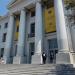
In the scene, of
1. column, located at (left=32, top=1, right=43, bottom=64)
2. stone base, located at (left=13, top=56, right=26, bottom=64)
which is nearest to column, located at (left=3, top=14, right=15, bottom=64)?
stone base, located at (left=13, top=56, right=26, bottom=64)

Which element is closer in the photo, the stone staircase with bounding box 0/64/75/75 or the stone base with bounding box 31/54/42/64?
the stone staircase with bounding box 0/64/75/75

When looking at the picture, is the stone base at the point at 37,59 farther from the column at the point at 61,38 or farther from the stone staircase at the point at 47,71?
the stone staircase at the point at 47,71

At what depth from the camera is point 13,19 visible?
28.6m

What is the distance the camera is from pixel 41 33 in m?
21.8

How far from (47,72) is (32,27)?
49.2 ft

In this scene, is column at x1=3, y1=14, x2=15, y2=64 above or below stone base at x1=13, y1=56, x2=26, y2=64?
above

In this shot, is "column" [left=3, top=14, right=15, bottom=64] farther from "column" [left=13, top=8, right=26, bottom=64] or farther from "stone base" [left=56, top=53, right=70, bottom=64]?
"stone base" [left=56, top=53, right=70, bottom=64]

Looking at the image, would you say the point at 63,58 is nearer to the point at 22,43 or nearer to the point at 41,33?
the point at 41,33

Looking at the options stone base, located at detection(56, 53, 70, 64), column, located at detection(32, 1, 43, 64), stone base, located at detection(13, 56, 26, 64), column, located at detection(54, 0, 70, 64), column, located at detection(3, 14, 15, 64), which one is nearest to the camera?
stone base, located at detection(56, 53, 70, 64)

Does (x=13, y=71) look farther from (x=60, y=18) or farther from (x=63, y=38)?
(x=60, y=18)

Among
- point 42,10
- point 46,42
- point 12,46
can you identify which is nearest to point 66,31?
point 46,42

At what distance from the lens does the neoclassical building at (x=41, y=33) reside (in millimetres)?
17547

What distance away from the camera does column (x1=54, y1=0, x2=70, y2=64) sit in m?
16.6

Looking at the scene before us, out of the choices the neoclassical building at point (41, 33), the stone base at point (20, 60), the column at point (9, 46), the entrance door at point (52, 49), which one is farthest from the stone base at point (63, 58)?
the column at point (9, 46)
